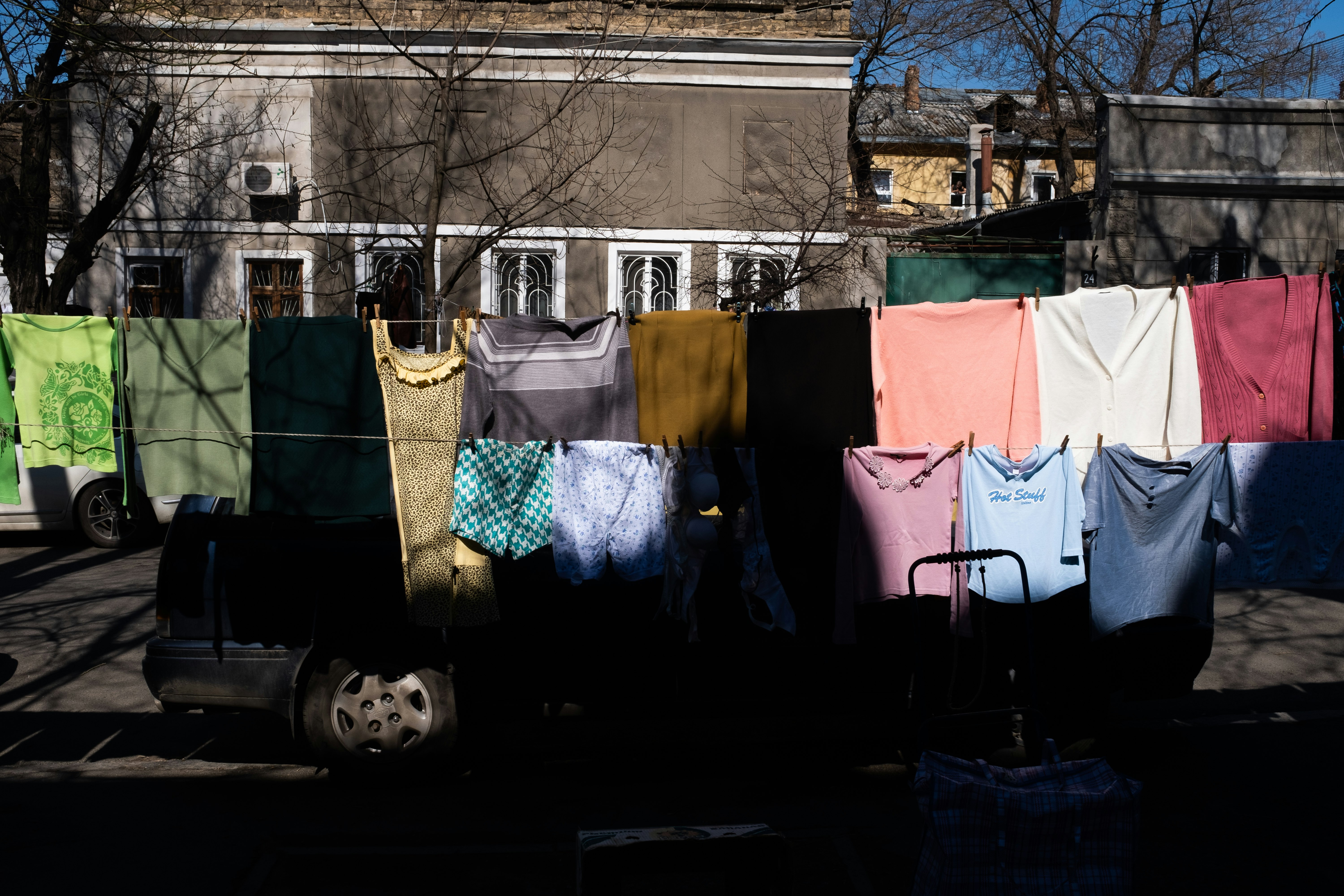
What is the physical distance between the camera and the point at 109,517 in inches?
470

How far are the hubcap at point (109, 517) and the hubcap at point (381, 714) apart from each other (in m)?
7.68

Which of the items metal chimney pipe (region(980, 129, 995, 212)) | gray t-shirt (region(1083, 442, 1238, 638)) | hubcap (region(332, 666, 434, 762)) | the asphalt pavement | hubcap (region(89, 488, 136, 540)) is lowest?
the asphalt pavement

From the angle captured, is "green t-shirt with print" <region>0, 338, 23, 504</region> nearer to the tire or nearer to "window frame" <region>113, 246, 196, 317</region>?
the tire

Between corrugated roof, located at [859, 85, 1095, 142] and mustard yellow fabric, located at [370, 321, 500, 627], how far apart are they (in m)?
29.1

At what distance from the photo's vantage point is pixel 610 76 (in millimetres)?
13367

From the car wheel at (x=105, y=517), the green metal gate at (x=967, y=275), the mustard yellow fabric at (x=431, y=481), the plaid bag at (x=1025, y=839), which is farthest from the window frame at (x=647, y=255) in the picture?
the plaid bag at (x=1025, y=839)

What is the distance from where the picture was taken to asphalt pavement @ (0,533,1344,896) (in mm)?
4699

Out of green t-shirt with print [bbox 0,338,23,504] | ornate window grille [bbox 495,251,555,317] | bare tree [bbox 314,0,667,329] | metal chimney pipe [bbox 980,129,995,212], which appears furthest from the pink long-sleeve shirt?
metal chimney pipe [bbox 980,129,995,212]

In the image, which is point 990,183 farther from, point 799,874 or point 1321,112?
point 799,874

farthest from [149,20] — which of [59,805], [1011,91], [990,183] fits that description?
[1011,91]

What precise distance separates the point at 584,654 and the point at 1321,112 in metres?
13.6

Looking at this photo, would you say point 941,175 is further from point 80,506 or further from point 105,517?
point 80,506

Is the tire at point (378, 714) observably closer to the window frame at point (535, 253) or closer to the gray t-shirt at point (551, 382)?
the gray t-shirt at point (551, 382)

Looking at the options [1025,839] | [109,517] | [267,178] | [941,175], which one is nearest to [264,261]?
[267,178]
